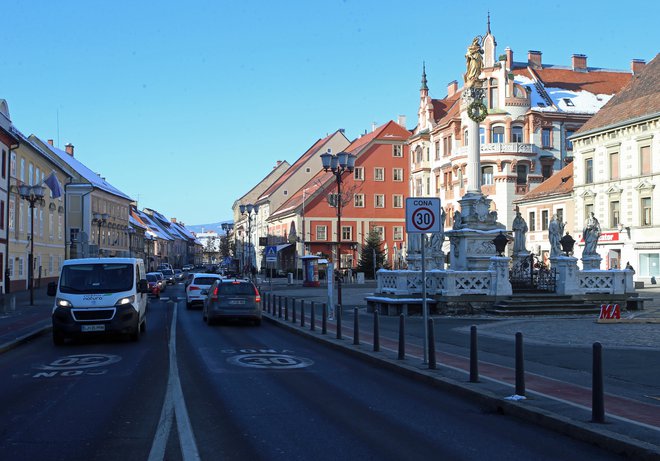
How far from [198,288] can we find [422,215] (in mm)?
22369

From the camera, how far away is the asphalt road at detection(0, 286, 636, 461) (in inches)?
279

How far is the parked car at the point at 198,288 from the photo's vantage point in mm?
33719

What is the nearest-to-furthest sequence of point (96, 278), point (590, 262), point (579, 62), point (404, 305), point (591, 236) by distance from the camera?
point (96, 278), point (404, 305), point (591, 236), point (590, 262), point (579, 62)

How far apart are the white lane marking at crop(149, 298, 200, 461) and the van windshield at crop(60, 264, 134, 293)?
21.5ft

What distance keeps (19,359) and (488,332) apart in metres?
11.3

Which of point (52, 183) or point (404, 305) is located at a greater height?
point (52, 183)

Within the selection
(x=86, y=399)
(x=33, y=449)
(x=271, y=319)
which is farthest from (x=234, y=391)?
(x=271, y=319)

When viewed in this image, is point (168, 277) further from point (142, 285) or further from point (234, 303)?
point (142, 285)

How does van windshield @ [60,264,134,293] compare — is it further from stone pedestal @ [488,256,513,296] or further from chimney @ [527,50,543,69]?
chimney @ [527,50,543,69]

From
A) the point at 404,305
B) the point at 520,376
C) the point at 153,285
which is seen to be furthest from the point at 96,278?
the point at 153,285

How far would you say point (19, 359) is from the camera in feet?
49.5

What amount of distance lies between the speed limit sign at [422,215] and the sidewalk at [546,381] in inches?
95.7

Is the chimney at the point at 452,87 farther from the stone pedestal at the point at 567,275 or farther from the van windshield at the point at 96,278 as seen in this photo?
the van windshield at the point at 96,278

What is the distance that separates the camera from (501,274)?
85.6 ft
